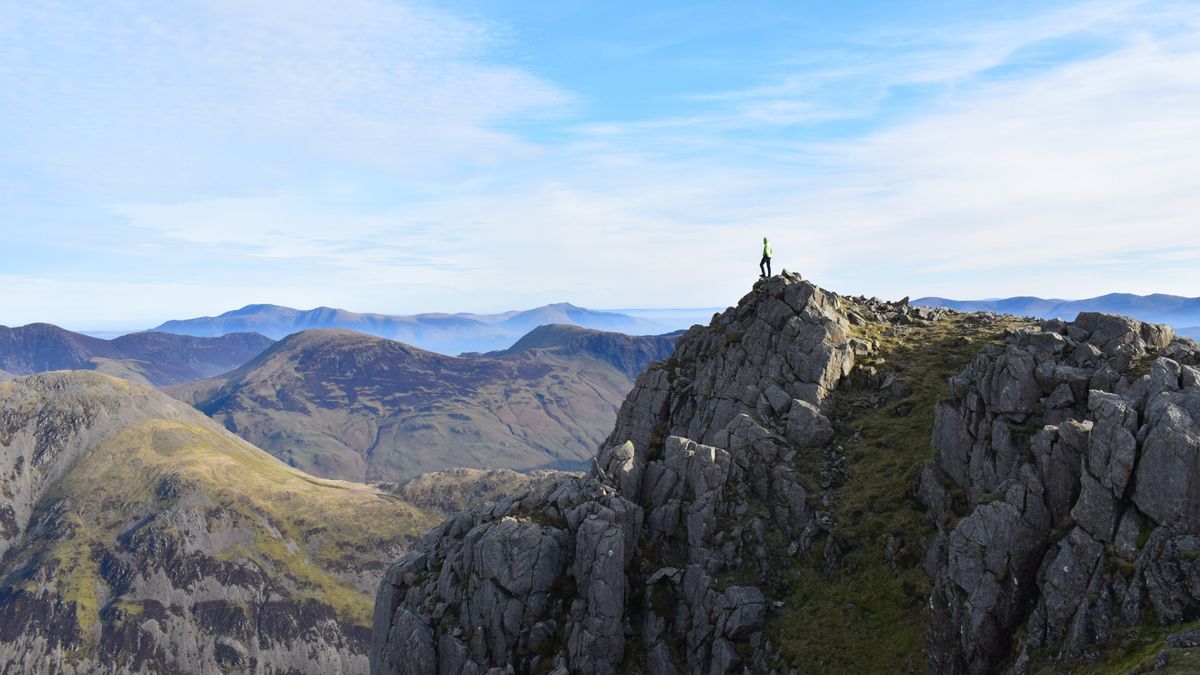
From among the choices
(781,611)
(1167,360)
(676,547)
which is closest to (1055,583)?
(1167,360)

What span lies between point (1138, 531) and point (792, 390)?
1494 inches

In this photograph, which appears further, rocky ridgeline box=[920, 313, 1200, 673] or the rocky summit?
the rocky summit

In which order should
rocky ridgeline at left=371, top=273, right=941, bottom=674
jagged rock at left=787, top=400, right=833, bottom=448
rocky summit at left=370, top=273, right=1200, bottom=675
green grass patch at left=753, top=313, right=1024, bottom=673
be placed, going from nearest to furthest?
1. rocky summit at left=370, top=273, right=1200, bottom=675
2. green grass patch at left=753, top=313, right=1024, bottom=673
3. rocky ridgeline at left=371, top=273, right=941, bottom=674
4. jagged rock at left=787, top=400, right=833, bottom=448

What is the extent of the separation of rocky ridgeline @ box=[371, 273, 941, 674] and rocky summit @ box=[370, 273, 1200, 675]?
0.21m

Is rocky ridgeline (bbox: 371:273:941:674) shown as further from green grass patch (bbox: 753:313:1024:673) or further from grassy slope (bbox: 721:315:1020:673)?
green grass patch (bbox: 753:313:1024:673)

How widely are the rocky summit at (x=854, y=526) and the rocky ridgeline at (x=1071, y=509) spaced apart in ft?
0.42

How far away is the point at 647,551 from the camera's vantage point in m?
64.2

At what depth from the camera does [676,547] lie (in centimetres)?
6412

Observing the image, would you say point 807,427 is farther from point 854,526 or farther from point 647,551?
point 647,551

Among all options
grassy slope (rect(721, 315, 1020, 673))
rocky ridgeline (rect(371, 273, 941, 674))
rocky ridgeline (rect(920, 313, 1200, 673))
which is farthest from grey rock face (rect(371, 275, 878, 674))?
rocky ridgeline (rect(920, 313, 1200, 673))

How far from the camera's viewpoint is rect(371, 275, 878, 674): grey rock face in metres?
58.2

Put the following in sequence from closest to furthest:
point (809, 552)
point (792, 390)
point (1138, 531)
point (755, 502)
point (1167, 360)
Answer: point (1138, 531), point (1167, 360), point (809, 552), point (755, 502), point (792, 390)

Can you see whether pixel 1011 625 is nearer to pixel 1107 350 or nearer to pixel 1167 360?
pixel 1167 360

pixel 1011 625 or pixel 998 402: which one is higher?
pixel 998 402
